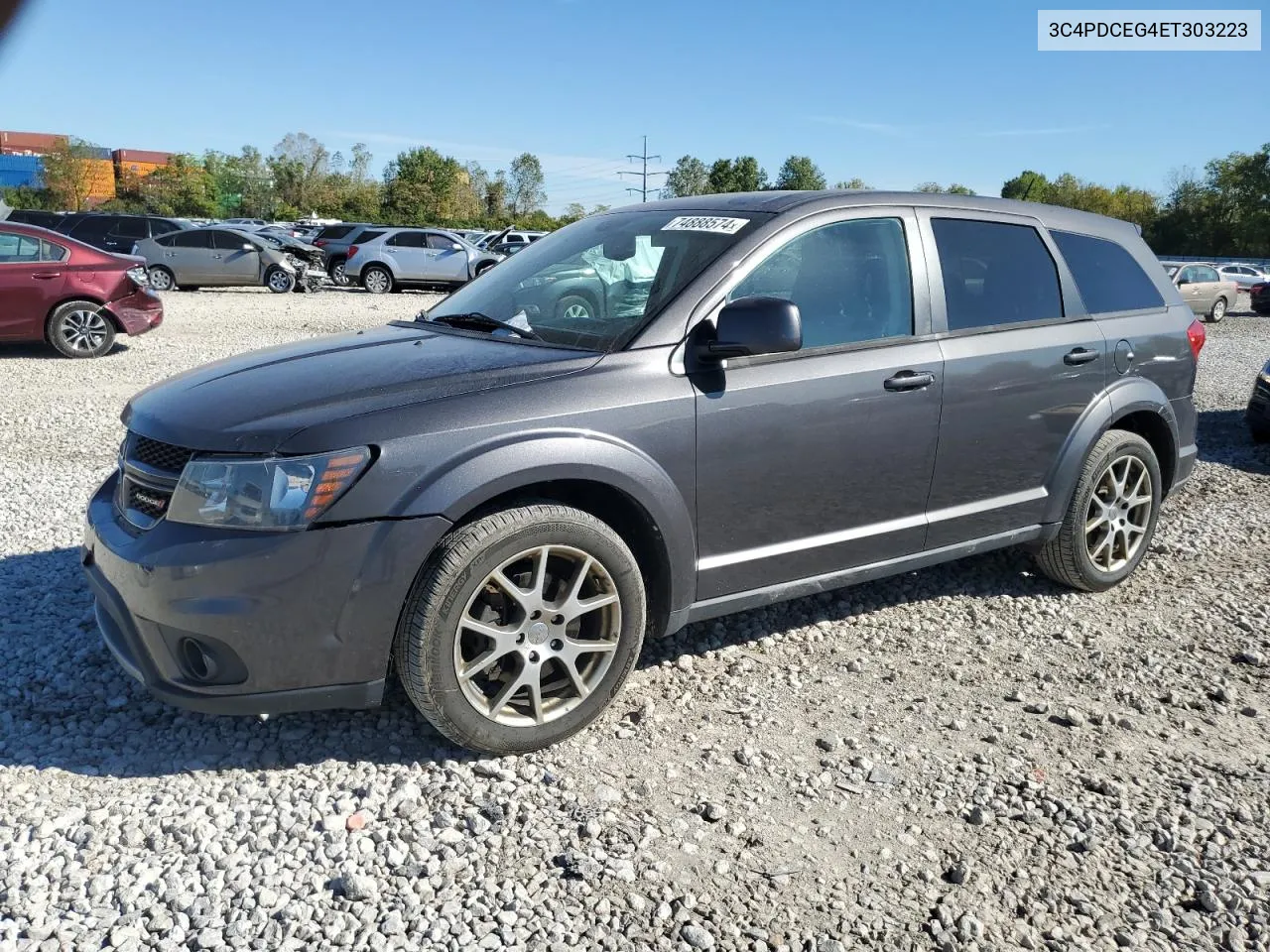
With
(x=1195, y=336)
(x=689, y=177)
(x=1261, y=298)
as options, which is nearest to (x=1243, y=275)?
(x=1261, y=298)

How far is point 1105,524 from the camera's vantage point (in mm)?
4895

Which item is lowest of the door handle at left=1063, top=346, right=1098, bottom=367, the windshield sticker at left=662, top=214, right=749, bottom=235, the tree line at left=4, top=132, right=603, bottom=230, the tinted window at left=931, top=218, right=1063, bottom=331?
the door handle at left=1063, top=346, right=1098, bottom=367

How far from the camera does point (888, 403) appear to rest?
12.8ft

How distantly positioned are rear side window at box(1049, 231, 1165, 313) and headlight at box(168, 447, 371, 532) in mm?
3530

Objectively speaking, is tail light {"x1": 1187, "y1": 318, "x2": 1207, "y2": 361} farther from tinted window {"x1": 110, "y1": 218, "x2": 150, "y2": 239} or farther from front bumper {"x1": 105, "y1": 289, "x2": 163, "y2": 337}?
tinted window {"x1": 110, "y1": 218, "x2": 150, "y2": 239}

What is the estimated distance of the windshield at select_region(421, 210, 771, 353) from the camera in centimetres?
369

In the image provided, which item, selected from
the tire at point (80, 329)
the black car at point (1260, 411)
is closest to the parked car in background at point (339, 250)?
the tire at point (80, 329)

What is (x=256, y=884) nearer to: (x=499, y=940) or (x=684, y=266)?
(x=499, y=940)

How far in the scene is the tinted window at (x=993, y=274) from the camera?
4266 millimetres

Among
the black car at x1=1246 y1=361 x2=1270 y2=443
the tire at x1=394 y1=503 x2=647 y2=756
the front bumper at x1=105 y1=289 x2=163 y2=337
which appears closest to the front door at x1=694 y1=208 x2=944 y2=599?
the tire at x1=394 y1=503 x2=647 y2=756

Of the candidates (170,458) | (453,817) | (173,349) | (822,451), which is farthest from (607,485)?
(173,349)

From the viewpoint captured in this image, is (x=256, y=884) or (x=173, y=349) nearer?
(x=256, y=884)

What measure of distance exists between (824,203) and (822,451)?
101 cm

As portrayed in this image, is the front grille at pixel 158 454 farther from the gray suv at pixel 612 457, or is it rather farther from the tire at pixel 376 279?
the tire at pixel 376 279
